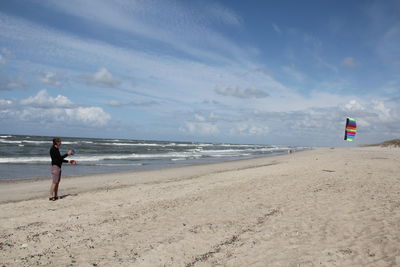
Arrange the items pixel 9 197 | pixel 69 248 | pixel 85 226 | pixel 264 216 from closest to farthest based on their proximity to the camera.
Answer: pixel 69 248, pixel 85 226, pixel 264 216, pixel 9 197

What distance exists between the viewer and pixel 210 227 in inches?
254

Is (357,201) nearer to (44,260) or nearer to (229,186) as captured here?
(229,186)

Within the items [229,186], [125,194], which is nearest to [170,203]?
[125,194]

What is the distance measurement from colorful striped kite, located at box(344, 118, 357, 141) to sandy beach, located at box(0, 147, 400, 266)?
3359 millimetres

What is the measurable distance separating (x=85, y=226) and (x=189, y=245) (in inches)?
98.4

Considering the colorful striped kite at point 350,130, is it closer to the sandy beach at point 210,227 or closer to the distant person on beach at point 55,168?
the sandy beach at point 210,227

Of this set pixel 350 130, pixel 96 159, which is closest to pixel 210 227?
pixel 350 130

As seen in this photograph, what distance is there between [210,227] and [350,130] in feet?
33.7

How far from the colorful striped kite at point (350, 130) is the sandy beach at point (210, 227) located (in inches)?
132

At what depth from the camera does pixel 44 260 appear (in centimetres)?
491

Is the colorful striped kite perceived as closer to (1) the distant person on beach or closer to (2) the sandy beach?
(2) the sandy beach

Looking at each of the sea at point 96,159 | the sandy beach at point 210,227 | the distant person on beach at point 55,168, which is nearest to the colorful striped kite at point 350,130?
the sandy beach at point 210,227

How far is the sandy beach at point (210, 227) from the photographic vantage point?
4.93 m


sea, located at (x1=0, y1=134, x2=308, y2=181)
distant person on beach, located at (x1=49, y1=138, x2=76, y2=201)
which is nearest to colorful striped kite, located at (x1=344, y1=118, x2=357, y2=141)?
distant person on beach, located at (x1=49, y1=138, x2=76, y2=201)
